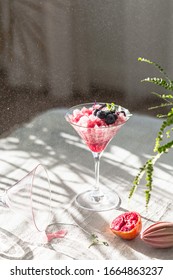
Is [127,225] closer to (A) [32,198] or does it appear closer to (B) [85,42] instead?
(A) [32,198]

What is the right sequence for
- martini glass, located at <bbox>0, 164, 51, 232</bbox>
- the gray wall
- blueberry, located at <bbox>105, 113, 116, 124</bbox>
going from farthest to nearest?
the gray wall, blueberry, located at <bbox>105, 113, 116, 124</bbox>, martini glass, located at <bbox>0, 164, 51, 232</bbox>

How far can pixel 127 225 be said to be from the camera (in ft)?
5.03

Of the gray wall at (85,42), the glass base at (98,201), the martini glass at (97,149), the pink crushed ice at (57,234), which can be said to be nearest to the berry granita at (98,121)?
the martini glass at (97,149)

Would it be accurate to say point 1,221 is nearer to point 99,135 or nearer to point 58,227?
point 58,227

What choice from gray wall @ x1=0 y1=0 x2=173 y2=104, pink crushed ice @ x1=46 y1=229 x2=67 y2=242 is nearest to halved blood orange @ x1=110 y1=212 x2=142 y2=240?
pink crushed ice @ x1=46 y1=229 x2=67 y2=242

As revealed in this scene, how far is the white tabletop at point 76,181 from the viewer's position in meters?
1.49

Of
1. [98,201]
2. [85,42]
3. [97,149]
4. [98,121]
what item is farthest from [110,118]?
[85,42]

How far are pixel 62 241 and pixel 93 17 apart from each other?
1.23 m

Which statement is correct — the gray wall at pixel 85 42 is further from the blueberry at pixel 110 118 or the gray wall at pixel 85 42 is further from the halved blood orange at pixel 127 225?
the halved blood orange at pixel 127 225

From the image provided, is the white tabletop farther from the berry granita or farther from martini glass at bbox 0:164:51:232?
the berry granita

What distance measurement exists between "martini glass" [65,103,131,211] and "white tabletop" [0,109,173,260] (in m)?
0.03

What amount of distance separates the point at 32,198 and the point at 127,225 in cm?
25

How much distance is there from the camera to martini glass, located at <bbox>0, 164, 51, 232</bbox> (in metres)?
1.46

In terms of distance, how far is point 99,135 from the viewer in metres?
1.68
